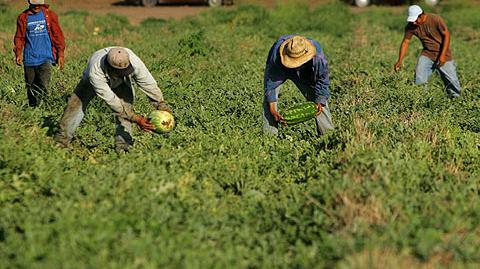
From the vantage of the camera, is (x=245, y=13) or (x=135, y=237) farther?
(x=245, y=13)

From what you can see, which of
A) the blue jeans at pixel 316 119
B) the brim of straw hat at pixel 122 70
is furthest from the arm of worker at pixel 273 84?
the brim of straw hat at pixel 122 70

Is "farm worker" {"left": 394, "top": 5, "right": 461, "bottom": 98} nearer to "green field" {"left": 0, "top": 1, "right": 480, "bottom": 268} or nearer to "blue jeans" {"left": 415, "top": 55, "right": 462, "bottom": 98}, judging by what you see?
"blue jeans" {"left": 415, "top": 55, "right": 462, "bottom": 98}

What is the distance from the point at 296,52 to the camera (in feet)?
21.5

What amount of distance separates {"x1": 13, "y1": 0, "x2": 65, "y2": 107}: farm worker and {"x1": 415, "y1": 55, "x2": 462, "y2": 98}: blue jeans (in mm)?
5445

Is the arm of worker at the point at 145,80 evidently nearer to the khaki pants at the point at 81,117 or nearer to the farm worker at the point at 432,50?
the khaki pants at the point at 81,117

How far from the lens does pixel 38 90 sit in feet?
28.5

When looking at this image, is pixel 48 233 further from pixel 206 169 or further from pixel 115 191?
pixel 206 169

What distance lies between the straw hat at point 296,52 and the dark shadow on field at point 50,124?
2.60 metres

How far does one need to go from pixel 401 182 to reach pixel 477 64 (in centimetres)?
904

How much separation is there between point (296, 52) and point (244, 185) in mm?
1580

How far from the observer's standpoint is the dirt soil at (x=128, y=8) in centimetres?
2603

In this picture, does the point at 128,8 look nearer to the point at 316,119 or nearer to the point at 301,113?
the point at 316,119

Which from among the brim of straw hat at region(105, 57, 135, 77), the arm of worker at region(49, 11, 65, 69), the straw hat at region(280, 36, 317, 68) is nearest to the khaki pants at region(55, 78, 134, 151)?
the brim of straw hat at region(105, 57, 135, 77)

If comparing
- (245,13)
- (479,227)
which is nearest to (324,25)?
(245,13)
